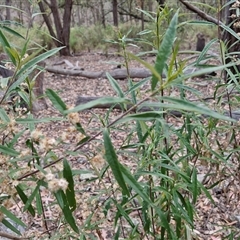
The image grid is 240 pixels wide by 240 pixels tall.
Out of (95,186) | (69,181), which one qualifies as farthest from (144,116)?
(95,186)

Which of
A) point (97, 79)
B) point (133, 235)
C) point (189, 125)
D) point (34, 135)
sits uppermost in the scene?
point (34, 135)

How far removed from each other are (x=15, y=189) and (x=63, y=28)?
25.2ft

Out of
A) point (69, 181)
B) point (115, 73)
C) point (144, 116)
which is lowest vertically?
point (115, 73)

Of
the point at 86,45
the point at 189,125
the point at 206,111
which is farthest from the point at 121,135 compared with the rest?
the point at 86,45

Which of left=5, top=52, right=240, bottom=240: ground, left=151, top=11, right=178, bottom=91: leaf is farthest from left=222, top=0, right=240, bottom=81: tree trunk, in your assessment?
left=151, top=11, right=178, bottom=91: leaf

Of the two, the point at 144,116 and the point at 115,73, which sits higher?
the point at 144,116

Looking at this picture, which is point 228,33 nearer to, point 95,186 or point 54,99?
point 95,186

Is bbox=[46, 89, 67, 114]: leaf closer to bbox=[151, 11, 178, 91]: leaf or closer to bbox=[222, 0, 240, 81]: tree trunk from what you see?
bbox=[151, 11, 178, 91]: leaf

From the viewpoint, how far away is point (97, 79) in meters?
5.30

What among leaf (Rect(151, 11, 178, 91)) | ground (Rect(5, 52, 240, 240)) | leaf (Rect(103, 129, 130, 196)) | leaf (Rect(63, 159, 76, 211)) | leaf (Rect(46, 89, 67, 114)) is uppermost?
leaf (Rect(151, 11, 178, 91))

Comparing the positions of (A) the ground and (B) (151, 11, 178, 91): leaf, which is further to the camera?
(A) the ground

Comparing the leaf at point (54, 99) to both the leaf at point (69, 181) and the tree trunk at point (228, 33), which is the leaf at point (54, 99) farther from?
the tree trunk at point (228, 33)

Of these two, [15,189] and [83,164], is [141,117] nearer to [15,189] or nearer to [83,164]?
[15,189]

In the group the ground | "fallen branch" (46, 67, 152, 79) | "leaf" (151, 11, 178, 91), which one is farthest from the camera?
"fallen branch" (46, 67, 152, 79)
